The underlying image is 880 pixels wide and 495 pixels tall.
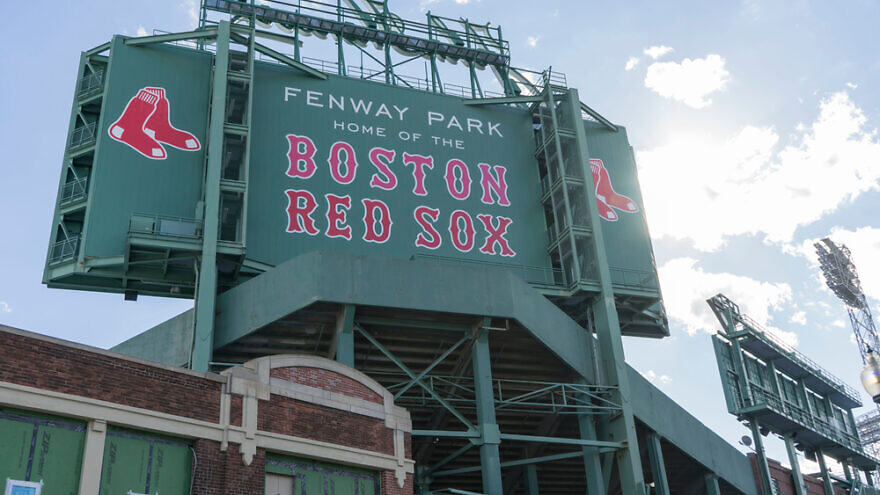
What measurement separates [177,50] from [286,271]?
1341 cm

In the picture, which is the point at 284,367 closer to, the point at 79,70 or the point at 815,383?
the point at 79,70

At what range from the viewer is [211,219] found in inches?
1323

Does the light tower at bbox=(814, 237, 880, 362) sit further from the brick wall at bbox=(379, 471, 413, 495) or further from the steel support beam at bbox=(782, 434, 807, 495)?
the brick wall at bbox=(379, 471, 413, 495)

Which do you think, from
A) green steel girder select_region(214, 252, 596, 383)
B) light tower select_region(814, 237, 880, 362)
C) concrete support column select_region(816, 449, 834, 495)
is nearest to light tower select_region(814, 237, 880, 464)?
light tower select_region(814, 237, 880, 362)

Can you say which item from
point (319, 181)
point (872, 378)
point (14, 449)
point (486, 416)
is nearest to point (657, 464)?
point (486, 416)

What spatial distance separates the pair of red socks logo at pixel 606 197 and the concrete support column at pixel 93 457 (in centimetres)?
2898

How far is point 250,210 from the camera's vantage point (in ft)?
120

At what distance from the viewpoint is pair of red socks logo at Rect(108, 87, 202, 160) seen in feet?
119

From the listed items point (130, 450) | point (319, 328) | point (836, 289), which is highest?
point (836, 289)

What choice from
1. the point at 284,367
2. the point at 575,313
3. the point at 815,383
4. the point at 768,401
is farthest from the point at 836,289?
the point at 284,367

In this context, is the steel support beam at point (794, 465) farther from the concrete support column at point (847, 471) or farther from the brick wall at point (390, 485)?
the brick wall at point (390, 485)

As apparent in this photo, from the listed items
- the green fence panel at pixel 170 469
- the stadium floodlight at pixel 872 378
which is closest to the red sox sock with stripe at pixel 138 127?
the green fence panel at pixel 170 469

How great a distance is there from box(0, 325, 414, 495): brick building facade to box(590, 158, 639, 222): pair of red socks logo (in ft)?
71.7

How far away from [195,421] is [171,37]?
23.2 metres
